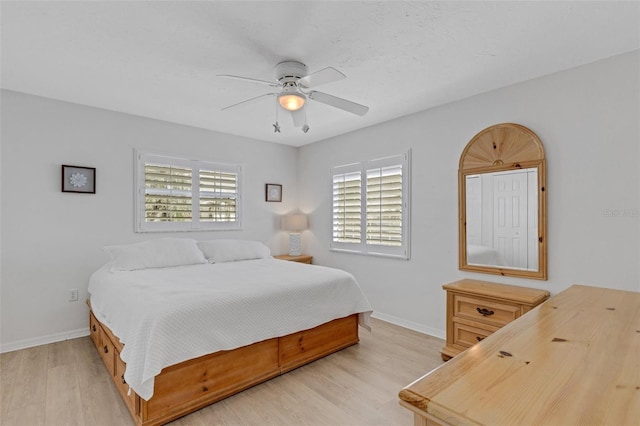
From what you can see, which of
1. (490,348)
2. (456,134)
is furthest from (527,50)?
(490,348)

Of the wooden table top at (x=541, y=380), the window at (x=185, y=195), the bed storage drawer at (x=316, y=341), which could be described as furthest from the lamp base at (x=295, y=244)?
the wooden table top at (x=541, y=380)

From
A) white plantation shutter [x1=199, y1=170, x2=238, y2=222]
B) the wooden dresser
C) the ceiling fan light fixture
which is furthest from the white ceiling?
the wooden dresser

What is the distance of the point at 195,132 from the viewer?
4.35 meters

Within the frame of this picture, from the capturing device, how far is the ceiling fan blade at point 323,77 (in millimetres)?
2234

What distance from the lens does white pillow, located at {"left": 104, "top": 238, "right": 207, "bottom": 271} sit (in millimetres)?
3236

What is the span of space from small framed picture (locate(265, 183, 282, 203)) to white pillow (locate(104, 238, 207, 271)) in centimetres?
151

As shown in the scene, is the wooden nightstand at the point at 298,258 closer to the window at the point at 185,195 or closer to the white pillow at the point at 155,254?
the window at the point at 185,195

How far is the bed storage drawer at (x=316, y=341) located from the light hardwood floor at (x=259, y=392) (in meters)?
0.07

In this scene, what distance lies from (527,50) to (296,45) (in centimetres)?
166

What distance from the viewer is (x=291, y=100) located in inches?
98.7

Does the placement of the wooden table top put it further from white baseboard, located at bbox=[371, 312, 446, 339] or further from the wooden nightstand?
the wooden nightstand

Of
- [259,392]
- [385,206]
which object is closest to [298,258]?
[385,206]

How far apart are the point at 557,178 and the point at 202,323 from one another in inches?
117

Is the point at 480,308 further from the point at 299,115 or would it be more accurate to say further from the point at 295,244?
the point at 295,244
